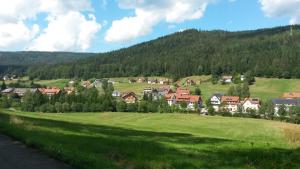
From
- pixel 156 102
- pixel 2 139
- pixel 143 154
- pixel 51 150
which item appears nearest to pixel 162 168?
pixel 143 154

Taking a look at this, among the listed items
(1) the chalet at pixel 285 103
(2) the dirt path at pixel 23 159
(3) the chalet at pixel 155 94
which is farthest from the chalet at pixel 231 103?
(2) the dirt path at pixel 23 159

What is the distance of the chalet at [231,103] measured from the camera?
414ft

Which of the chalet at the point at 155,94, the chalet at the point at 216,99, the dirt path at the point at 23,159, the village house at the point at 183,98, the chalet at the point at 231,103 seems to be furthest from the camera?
the chalet at the point at 155,94

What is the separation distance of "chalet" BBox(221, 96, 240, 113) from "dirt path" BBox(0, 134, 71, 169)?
10981cm

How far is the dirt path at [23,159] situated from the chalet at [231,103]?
110m

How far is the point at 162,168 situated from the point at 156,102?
11126 centimetres

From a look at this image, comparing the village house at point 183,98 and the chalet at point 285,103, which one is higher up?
the village house at point 183,98

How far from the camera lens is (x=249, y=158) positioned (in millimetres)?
15570

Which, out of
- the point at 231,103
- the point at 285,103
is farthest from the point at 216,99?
the point at 285,103

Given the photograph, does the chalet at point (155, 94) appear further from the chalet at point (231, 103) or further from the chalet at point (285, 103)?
the chalet at point (285, 103)

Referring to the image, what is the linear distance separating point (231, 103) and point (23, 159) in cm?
12985

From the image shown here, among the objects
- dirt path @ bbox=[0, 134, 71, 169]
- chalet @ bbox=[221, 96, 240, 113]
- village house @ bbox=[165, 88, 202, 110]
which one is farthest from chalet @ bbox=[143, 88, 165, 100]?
dirt path @ bbox=[0, 134, 71, 169]

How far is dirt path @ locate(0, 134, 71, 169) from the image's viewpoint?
12719 millimetres

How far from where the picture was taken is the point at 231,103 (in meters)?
140
